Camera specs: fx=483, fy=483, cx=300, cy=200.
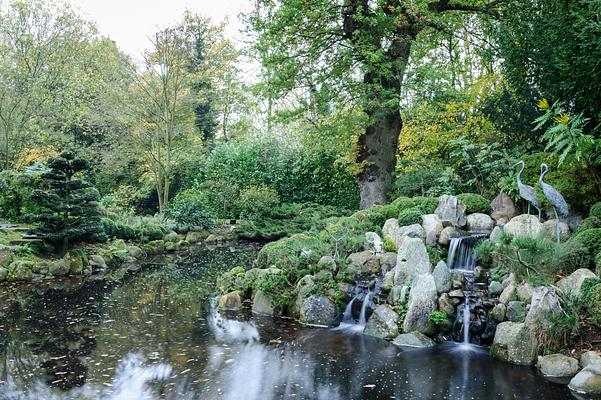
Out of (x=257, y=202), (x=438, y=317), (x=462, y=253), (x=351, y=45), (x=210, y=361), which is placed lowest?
(x=210, y=361)

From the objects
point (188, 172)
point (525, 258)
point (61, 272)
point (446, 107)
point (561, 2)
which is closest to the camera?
point (525, 258)

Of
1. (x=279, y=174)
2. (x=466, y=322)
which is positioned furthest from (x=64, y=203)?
(x=279, y=174)

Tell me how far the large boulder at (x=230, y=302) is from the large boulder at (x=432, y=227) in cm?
383

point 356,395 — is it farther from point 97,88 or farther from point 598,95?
point 97,88

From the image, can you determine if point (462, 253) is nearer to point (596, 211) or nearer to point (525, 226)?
point (525, 226)

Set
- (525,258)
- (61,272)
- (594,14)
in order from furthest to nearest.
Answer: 1. (61,272)
2. (594,14)
3. (525,258)

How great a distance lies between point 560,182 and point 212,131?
785 inches

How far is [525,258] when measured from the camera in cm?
632

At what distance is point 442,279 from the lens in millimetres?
7477

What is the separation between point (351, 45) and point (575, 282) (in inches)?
297

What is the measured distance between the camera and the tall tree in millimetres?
11344

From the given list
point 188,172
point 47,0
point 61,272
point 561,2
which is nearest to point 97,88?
point 47,0

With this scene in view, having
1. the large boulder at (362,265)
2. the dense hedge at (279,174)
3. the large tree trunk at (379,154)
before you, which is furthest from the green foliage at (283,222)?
the large boulder at (362,265)

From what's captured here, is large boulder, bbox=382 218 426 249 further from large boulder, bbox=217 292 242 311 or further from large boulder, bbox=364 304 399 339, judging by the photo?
large boulder, bbox=217 292 242 311
